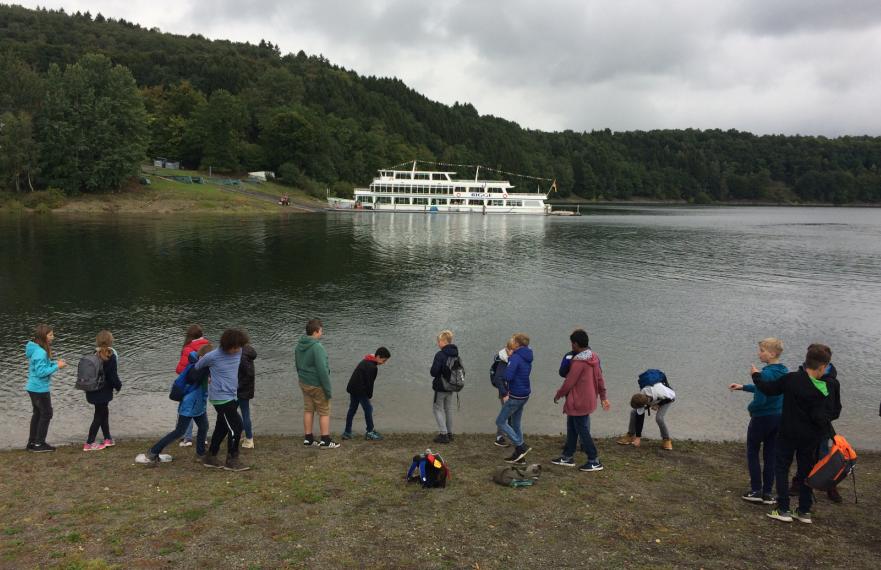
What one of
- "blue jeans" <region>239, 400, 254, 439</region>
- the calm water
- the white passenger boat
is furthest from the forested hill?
"blue jeans" <region>239, 400, 254, 439</region>

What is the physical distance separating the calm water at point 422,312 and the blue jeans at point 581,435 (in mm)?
3168

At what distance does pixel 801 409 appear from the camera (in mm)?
7727

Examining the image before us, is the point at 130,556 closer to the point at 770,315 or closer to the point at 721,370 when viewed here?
the point at 721,370

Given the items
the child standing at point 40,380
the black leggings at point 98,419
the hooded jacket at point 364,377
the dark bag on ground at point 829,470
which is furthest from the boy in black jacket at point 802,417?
the child standing at point 40,380

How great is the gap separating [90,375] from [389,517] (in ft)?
19.8

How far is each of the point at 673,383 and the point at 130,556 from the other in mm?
15061

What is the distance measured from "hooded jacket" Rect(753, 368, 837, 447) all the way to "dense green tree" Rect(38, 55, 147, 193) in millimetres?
92720

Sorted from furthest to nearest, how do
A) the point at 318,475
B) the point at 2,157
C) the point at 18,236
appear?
the point at 2,157
the point at 18,236
the point at 318,475

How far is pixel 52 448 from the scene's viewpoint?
10.9 metres

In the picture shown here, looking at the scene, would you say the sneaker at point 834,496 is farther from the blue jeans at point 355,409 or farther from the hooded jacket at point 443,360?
the blue jeans at point 355,409

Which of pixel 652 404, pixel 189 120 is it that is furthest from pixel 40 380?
pixel 189 120

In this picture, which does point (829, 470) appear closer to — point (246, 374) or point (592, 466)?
point (592, 466)

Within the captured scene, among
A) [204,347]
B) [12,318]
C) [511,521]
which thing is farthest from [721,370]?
[12,318]

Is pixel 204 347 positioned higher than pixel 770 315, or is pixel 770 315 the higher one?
pixel 204 347
